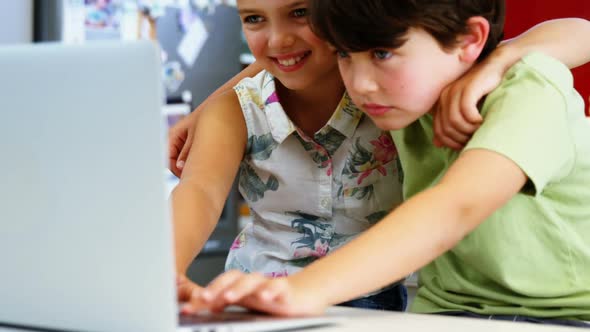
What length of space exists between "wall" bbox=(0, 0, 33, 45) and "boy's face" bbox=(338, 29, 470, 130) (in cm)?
212

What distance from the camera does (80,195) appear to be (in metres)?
0.61

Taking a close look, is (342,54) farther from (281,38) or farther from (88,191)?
(88,191)

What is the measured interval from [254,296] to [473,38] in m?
0.52

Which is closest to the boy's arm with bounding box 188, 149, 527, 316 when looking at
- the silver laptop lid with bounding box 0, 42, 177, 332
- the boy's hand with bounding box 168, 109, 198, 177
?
the silver laptop lid with bounding box 0, 42, 177, 332

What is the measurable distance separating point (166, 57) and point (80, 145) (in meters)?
2.73

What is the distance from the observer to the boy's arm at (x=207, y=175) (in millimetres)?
1065

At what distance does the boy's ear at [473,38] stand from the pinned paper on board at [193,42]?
2.34m

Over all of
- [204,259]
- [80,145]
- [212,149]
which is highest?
[80,145]

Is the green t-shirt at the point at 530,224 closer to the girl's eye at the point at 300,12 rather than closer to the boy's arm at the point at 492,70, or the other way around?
the boy's arm at the point at 492,70

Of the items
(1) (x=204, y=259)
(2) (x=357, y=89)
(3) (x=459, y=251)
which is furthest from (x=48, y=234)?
(1) (x=204, y=259)

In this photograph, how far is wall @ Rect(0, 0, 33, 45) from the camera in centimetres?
291

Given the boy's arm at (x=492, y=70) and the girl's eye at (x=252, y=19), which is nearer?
the boy's arm at (x=492, y=70)

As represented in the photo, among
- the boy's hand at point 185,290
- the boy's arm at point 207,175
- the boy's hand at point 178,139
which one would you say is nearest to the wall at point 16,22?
the boy's hand at point 178,139

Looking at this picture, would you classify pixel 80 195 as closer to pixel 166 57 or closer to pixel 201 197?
pixel 201 197
